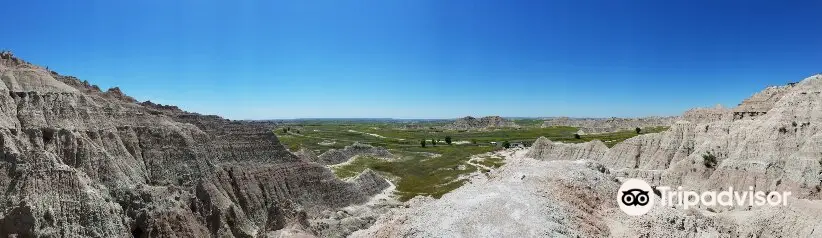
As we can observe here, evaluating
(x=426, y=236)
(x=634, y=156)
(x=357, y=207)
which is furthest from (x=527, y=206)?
(x=634, y=156)

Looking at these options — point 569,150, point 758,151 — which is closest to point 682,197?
point 758,151

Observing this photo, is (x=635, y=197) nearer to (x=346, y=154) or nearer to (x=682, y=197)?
(x=682, y=197)

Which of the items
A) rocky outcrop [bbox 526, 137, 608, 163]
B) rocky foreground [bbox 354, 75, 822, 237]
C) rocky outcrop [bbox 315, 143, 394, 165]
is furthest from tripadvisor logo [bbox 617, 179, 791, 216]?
rocky outcrop [bbox 315, 143, 394, 165]

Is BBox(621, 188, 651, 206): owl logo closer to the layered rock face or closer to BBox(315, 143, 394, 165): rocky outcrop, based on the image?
the layered rock face

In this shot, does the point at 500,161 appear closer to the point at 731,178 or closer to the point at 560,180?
the point at 731,178

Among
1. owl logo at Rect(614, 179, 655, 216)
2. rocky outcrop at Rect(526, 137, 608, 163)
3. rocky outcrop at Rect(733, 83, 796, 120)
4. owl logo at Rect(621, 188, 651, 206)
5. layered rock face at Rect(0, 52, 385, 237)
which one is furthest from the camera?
rocky outcrop at Rect(526, 137, 608, 163)

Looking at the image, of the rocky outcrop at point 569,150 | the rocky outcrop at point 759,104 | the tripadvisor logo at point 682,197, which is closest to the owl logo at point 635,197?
the tripadvisor logo at point 682,197

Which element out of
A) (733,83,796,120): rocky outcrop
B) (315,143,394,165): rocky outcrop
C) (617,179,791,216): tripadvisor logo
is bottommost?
(315,143,394,165): rocky outcrop
